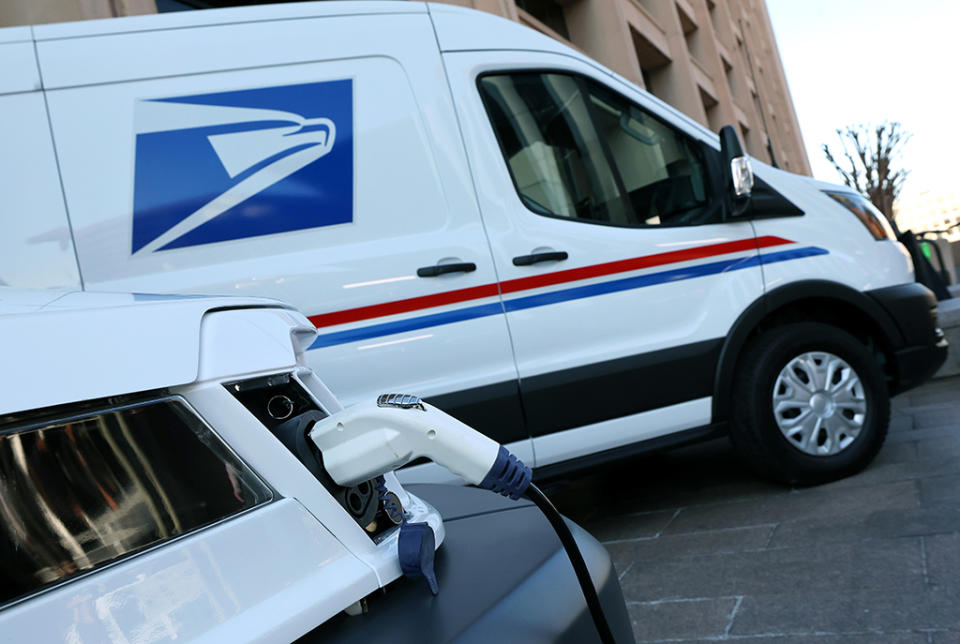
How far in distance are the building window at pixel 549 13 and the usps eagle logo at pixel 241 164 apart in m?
11.8

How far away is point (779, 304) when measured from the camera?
3.78 metres

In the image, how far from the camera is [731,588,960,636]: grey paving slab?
225cm

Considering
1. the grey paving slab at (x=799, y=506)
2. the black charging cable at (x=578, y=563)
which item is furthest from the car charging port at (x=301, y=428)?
the grey paving slab at (x=799, y=506)

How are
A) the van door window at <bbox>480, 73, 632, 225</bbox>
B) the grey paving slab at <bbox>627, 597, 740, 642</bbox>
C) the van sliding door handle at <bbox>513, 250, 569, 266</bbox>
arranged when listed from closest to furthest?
1. the grey paving slab at <bbox>627, 597, 740, 642</bbox>
2. the van sliding door handle at <bbox>513, 250, 569, 266</bbox>
3. the van door window at <bbox>480, 73, 632, 225</bbox>

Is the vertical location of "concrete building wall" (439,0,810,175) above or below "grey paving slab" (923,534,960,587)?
above

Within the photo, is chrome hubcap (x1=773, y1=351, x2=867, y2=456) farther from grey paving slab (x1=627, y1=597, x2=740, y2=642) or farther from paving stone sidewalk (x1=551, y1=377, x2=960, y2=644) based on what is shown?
grey paving slab (x1=627, y1=597, x2=740, y2=642)

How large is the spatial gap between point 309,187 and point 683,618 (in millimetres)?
1922

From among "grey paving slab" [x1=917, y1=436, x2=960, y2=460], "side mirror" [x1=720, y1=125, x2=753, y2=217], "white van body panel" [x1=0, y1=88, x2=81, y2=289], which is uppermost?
"white van body panel" [x1=0, y1=88, x2=81, y2=289]

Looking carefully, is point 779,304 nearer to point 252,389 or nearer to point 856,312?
point 856,312

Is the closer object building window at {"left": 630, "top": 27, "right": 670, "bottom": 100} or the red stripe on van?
the red stripe on van

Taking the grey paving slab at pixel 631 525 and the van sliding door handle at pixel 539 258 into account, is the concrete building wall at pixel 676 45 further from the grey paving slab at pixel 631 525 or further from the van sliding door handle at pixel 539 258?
the van sliding door handle at pixel 539 258

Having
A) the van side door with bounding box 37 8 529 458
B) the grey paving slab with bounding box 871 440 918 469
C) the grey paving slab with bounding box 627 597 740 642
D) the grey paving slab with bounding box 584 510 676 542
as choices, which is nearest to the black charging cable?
the grey paving slab with bounding box 627 597 740 642

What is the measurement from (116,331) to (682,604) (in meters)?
2.33

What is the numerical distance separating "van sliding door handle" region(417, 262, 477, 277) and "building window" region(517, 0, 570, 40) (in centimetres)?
1181
